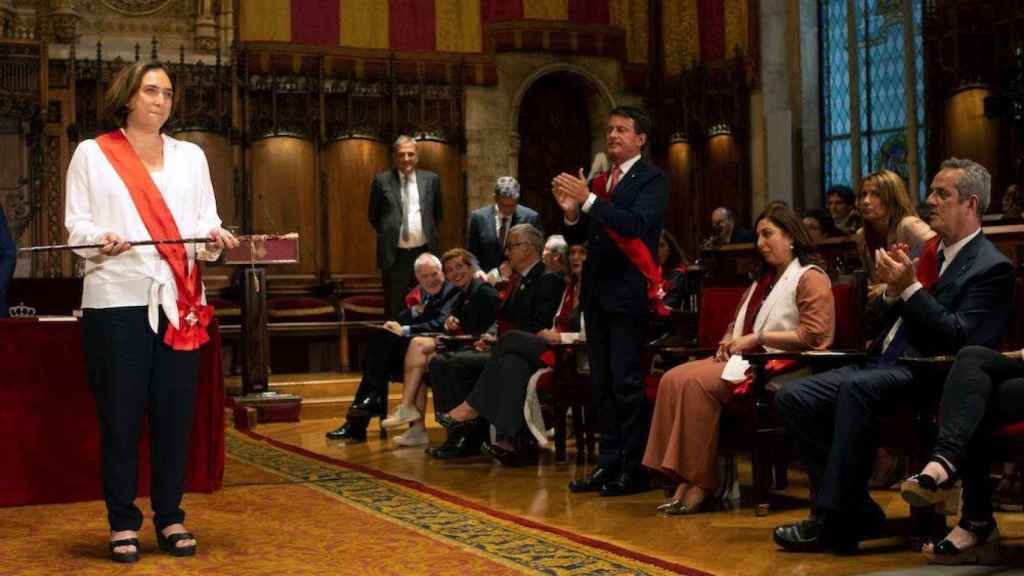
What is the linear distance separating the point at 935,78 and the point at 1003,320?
6.83 m

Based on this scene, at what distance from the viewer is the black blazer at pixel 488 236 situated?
26.6 ft

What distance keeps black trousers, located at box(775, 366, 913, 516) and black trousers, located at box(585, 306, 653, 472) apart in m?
1.10

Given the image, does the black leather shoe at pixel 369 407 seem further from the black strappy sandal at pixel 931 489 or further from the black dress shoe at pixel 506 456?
the black strappy sandal at pixel 931 489

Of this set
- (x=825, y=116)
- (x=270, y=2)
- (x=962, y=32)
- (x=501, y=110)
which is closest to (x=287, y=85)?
(x=270, y=2)

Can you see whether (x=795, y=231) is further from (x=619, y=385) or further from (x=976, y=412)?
(x=976, y=412)

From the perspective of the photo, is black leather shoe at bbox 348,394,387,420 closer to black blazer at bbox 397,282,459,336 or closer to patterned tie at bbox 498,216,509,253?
black blazer at bbox 397,282,459,336

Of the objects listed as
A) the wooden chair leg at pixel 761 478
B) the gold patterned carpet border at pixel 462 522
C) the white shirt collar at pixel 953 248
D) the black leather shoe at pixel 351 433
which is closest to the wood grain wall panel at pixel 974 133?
the black leather shoe at pixel 351 433

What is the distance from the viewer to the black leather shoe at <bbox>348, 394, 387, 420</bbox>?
7285 mm

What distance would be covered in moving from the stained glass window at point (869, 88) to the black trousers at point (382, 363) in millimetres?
5020

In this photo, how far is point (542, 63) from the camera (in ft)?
42.1

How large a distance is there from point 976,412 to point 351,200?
29.2ft

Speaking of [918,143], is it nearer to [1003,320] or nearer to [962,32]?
[962,32]

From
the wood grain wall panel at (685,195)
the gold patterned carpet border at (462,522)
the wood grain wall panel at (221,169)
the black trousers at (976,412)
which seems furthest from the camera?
the wood grain wall panel at (685,195)

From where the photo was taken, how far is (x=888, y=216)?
198 inches
